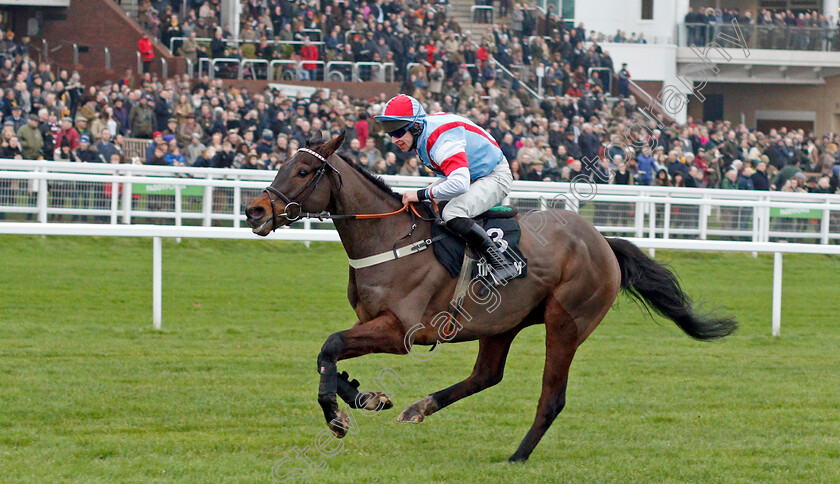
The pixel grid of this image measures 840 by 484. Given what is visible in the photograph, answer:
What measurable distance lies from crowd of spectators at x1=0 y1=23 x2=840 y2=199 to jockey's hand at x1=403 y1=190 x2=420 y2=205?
21.5ft

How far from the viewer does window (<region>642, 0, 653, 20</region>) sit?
31.7 m

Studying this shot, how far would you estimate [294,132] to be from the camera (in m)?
→ 15.0

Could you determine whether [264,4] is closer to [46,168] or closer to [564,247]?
[46,168]

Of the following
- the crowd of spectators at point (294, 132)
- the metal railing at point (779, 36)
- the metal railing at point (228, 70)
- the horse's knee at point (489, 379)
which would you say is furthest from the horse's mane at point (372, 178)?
the metal railing at point (779, 36)

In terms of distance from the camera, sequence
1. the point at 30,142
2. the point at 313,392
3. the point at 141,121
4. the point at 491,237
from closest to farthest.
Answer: the point at 491,237
the point at 313,392
the point at 30,142
the point at 141,121

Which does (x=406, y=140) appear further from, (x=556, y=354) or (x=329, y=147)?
(x=556, y=354)

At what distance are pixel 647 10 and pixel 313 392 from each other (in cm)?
2724

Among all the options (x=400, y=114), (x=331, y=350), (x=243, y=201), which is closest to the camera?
(x=331, y=350)

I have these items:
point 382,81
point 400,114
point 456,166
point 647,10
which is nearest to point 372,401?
point 456,166

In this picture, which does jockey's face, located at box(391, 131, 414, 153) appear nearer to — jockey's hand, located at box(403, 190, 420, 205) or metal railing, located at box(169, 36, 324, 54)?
jockey's hand, located at box(403, 190, 420, 205)

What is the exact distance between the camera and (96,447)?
521 cm

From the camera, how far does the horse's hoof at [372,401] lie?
494cm

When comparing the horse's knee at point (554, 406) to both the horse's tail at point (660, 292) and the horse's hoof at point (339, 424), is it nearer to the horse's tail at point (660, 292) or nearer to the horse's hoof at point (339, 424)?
the horse's tail at point (660, 292)

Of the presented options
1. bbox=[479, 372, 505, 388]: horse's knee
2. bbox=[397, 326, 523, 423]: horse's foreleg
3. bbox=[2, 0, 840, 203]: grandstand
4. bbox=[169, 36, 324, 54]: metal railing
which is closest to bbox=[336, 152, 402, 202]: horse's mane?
bbox=[397, 326, 523, 423]: horse's foreleg
